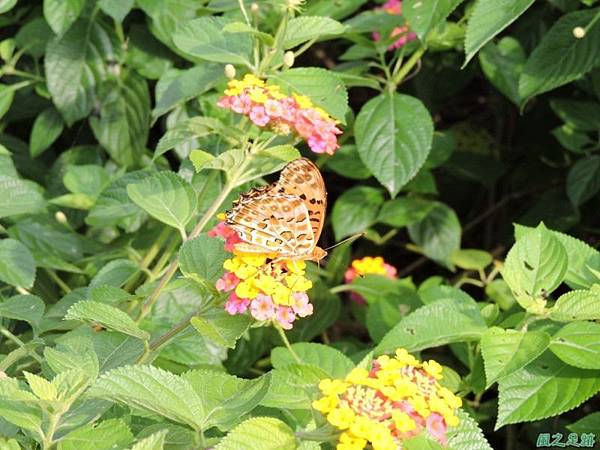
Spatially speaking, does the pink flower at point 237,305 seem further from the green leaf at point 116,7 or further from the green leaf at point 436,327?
the green leaf at point 116,7

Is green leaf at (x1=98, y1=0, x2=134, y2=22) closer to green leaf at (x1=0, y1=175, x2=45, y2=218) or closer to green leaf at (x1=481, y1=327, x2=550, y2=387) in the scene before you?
green leaf at (x1=0, y1=175, x2=45, y2=218)

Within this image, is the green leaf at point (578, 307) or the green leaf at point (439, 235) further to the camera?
the green leaf at point (439, 235)

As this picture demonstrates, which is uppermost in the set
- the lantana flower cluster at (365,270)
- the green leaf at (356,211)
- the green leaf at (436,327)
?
the green leaf at (436,327)

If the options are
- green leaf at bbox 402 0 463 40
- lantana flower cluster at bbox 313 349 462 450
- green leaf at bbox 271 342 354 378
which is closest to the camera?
lantana flower cluster at bbox 313 349 462 450

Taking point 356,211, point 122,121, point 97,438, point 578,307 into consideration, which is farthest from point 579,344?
point 122,121

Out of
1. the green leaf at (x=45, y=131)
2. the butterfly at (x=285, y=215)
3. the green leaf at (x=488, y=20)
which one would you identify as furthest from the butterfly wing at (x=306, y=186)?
the green leaf at (x=45, y=131)

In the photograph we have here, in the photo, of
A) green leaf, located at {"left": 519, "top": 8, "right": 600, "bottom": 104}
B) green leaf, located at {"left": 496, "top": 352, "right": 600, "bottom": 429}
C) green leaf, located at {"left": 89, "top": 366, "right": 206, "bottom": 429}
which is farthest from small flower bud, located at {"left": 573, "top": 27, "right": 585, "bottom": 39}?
green leaf, located at {"left": 89, "top": 366, "right": 206, "bottom": 429}

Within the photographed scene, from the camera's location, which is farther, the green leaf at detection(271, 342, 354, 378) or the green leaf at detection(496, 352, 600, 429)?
the green leaf at detection(271, 342, 354, 378)
